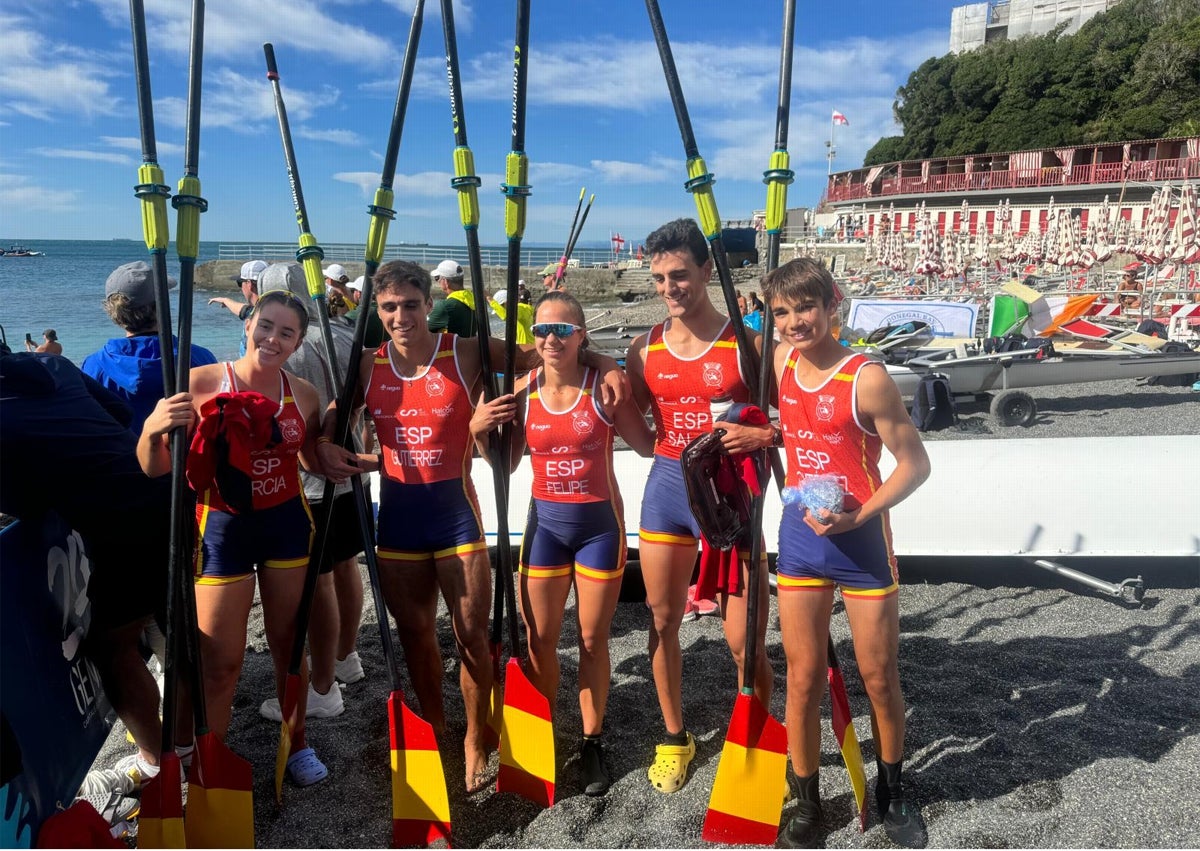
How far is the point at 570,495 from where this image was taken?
9.35 feet

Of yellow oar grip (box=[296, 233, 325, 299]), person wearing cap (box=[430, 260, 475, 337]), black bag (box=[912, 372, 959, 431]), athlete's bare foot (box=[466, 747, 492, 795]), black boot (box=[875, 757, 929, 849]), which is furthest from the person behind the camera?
black bag (box=[912, 372, 959, 431])

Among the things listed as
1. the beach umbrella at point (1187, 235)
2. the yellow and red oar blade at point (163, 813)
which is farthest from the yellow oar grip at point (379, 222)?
the beach umbrella at point (1187, 235)

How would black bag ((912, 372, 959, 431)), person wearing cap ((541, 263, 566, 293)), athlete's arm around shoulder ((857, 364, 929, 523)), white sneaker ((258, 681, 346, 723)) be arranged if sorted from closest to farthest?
athlete's arm around shoulder ((857, 364, 929, 523)) < white sneaker ((258, 681, 346, 723)) < person wearing cap ((541, 263, 566, 293)) < black bag ((912, 372, 959, 431))

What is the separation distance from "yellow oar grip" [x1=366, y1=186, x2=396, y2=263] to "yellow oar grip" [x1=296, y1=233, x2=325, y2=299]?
14.4 inches

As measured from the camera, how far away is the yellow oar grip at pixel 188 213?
8.20 feet

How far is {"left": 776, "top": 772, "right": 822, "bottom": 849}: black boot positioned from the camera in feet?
8.56

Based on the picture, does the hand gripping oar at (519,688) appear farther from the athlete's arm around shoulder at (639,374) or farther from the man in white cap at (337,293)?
the man in white cap at (337,293)

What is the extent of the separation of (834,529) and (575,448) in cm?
94

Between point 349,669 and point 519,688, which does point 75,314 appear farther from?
point 519,688

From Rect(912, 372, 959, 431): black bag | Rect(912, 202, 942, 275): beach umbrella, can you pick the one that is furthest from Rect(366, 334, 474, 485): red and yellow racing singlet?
Rect(912, 202, 942, 275): beach umbrella

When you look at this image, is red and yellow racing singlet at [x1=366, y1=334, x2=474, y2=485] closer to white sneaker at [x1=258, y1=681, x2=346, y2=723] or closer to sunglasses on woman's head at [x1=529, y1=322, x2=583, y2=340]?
sunglasses on woman's head at [x1=529, y1=322, x2=583, y2=340]

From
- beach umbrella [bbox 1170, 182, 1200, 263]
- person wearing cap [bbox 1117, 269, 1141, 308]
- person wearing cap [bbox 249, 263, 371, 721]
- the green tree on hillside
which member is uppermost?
the green tree on hillside

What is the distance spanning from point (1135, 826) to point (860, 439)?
1618 millimetres

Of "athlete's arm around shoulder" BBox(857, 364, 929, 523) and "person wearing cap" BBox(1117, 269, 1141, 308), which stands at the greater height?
"person wearing cap" BBox(1117, 269, 1141, 308)
